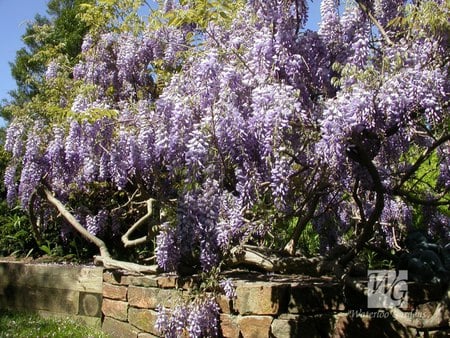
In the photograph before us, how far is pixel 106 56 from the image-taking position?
21.7ft

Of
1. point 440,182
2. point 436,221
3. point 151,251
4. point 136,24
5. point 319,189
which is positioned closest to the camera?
point 319,189

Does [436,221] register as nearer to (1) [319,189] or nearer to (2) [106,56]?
(1) [319,189]

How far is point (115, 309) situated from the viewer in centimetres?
539

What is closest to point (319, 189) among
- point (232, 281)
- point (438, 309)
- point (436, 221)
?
point (232, 281)

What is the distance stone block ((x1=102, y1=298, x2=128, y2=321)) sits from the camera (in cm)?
523

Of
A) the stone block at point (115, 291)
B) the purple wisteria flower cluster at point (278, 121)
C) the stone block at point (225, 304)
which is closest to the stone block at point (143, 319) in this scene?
the stone block at point (115, 291)

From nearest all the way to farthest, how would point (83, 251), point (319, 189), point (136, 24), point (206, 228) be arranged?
point (206, 228) → point (319, 189) → point (136, 24) → point (83, 251)

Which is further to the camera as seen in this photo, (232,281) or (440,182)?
(440,182)

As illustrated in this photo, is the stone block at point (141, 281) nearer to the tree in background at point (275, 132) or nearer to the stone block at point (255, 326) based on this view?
the tree in background at point (275, 132)

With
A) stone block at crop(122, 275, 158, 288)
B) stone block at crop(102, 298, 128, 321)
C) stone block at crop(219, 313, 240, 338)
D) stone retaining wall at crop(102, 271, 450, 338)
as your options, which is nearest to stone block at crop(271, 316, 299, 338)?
stone retaining wall at crop(102, 271, 450, 338)

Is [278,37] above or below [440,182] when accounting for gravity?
above

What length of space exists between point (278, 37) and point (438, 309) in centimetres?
216

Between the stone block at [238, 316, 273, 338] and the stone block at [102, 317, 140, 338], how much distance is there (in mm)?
1410

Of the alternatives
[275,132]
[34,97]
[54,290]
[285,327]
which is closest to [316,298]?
[285,327]
